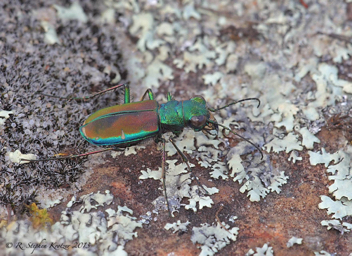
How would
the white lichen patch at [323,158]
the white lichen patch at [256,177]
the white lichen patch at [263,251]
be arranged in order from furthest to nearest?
1. the white lichen patch at [323,158]
2. the white lichen patch at [256,177]
3. the white lichen patch at [263,251]

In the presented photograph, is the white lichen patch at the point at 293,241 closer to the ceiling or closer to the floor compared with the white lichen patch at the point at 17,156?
closer to the floor

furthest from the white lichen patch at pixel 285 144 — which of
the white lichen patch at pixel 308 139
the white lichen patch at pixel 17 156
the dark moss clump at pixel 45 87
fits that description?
the white lichen patch at pixel 17 156

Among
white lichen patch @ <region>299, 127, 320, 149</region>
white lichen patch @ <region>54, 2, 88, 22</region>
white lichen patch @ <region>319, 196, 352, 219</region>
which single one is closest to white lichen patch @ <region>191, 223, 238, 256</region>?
white lichen patch @ <region>319, 196, 352, 219</region>

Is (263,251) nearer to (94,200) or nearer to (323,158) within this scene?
(323,158)

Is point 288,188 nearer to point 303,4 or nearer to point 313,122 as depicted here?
point 313,122

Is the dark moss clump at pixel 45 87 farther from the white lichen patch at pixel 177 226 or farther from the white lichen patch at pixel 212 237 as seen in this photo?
the white lichen patch at pixel 212 237

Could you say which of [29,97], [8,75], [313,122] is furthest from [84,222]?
[313,122]
